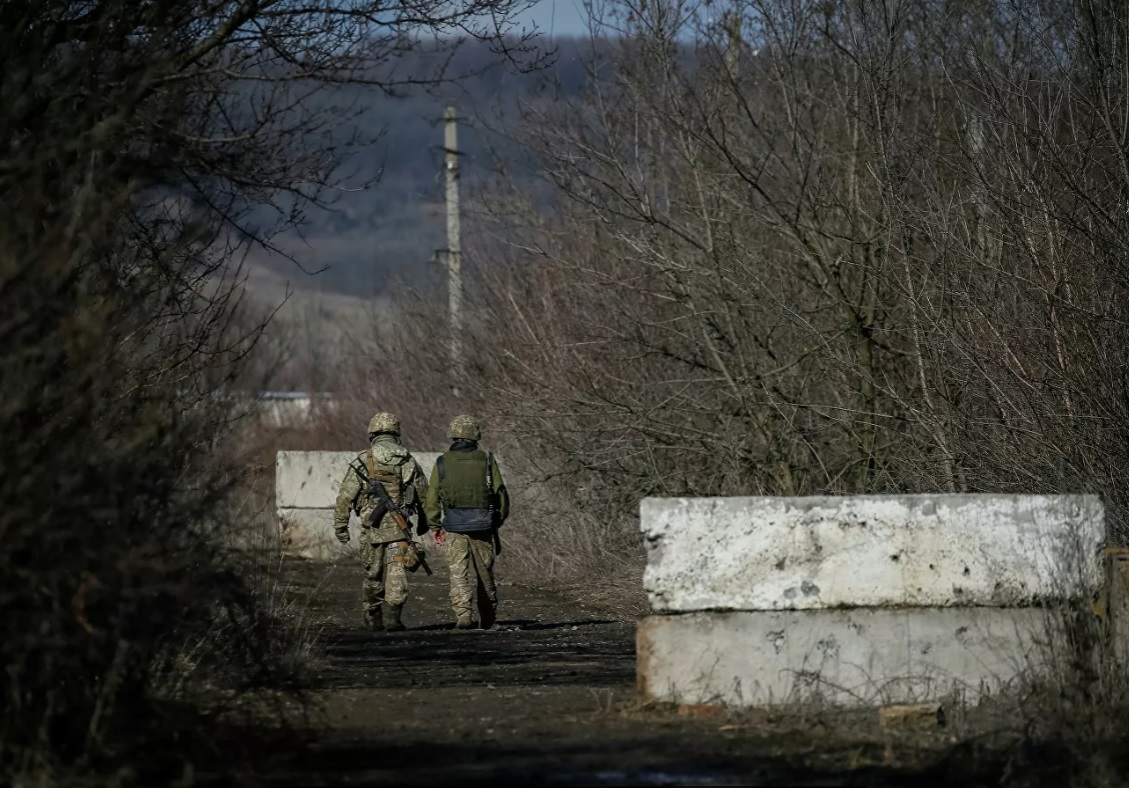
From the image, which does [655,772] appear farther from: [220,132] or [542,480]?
[542,480]

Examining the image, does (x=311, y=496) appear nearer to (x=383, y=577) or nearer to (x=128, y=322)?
(x=383, y=577)

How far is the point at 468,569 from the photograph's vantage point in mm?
14836

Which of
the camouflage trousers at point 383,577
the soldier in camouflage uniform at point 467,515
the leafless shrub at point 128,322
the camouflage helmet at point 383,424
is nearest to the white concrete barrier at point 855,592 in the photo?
the leafless shrub at point 128,322

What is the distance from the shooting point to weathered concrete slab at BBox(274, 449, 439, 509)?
78.3 ft

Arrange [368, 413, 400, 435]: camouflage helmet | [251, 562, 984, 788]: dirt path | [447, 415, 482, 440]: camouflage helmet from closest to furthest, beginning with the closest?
[251, 562, 984, 788]: dirt path < [447, 415, 482, 440]: camouflage helmet < [368, 413, 400, 435]: camouflage helmet

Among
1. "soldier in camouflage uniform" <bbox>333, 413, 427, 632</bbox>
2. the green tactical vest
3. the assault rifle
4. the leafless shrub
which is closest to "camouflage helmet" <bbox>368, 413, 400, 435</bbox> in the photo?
"soldier in camouflage uniform" <bbox>333, 413, 427, 632</bbox>

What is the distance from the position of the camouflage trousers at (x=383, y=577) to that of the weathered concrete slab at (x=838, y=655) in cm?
679

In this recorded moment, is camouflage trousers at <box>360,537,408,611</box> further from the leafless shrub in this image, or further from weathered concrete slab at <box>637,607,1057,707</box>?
weathered concrete slab at <box>637,607,1057,707</box>

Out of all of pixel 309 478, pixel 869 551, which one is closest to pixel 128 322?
pixel 869 551

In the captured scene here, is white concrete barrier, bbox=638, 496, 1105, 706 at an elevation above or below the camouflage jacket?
below

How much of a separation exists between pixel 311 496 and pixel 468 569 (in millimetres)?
9708

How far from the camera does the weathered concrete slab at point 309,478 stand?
78.3 ft

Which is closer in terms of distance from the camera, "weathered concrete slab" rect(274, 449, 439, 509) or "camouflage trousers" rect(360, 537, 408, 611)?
"camouflage trousers" rect(360, 537, 408, 611)

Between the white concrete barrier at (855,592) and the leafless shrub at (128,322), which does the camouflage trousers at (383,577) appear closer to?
the leafless shrub at (128,322)
